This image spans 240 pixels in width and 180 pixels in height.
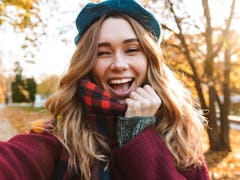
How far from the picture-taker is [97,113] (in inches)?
70.2

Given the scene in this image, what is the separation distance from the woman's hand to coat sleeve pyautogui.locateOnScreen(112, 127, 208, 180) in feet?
0.34

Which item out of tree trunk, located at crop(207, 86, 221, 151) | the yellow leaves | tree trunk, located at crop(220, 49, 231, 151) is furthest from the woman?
tree trunk, located at crop(220, 49, 231, 151)

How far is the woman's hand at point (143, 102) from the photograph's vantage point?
1736mm

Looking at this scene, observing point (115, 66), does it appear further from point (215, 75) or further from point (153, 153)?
point (215, 75)

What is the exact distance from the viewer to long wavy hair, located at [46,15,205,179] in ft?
5.59

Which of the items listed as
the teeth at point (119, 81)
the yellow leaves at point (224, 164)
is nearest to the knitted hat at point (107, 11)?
the teeth at point (119, 81)

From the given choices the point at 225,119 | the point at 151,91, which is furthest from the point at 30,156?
the point at 225,119

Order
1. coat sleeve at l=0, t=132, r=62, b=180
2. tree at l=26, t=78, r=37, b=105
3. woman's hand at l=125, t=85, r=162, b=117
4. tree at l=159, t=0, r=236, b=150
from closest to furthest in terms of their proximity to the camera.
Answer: coat sleeve at l=0, t=132, r=62, b=180 → woman's hand at l=125, t=85, r=162, b=117 → tree at l=159, t=0, r=236, b=150 → tree at l=26, t=78, r=37, b=105

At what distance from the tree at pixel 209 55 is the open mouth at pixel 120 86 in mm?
8522

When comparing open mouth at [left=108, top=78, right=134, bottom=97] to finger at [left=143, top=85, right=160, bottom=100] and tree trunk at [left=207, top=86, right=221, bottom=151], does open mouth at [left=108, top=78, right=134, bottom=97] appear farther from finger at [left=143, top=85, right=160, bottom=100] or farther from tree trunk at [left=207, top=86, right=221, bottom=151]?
tree trunk at [left=207, top=86, right=221, bottom=151]

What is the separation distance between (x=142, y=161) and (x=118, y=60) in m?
0.52

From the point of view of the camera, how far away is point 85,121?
1.83m

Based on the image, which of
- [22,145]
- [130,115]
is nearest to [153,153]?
[130,115]

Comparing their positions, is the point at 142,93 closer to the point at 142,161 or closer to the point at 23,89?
the point at 142,161
